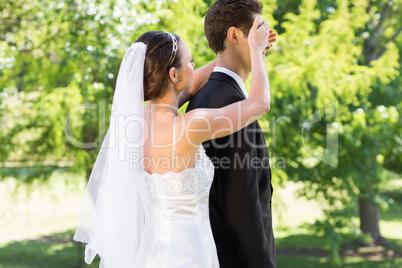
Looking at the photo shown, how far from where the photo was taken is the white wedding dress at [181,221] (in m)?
2.30

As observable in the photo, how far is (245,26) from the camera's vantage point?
7.47 feet

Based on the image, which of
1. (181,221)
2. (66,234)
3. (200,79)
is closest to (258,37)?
(200,79)

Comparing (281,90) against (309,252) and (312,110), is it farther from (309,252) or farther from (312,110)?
(309,252)

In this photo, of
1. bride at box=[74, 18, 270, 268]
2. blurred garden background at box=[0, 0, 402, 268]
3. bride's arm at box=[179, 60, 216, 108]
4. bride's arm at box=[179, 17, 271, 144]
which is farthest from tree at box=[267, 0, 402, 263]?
bride's arm at box=[179, 17, 271, 144]

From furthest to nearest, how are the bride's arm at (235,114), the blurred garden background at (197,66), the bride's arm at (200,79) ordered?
the blurred garden background at (197,66) < the bride's arm at (200,79) < the bride's arm at (235,114)

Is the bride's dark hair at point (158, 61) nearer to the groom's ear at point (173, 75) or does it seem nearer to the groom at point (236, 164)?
the groom's ear at point (173, 75)

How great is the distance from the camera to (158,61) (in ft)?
7.51

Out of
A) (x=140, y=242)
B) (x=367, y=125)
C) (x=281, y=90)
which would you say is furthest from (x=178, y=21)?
(x=140, y=242)

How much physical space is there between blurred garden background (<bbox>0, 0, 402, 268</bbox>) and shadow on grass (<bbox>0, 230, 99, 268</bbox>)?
607 mm

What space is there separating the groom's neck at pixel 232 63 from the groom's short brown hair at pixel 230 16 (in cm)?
6

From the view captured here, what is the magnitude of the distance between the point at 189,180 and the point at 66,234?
12.9 m

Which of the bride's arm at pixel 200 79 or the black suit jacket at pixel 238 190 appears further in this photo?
the bride's arm at pixel 200 79

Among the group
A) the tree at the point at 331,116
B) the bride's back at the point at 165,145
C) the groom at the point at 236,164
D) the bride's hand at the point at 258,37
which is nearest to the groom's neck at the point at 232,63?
the groom at the point at 236,164

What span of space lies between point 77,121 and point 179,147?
5718 millimetres
